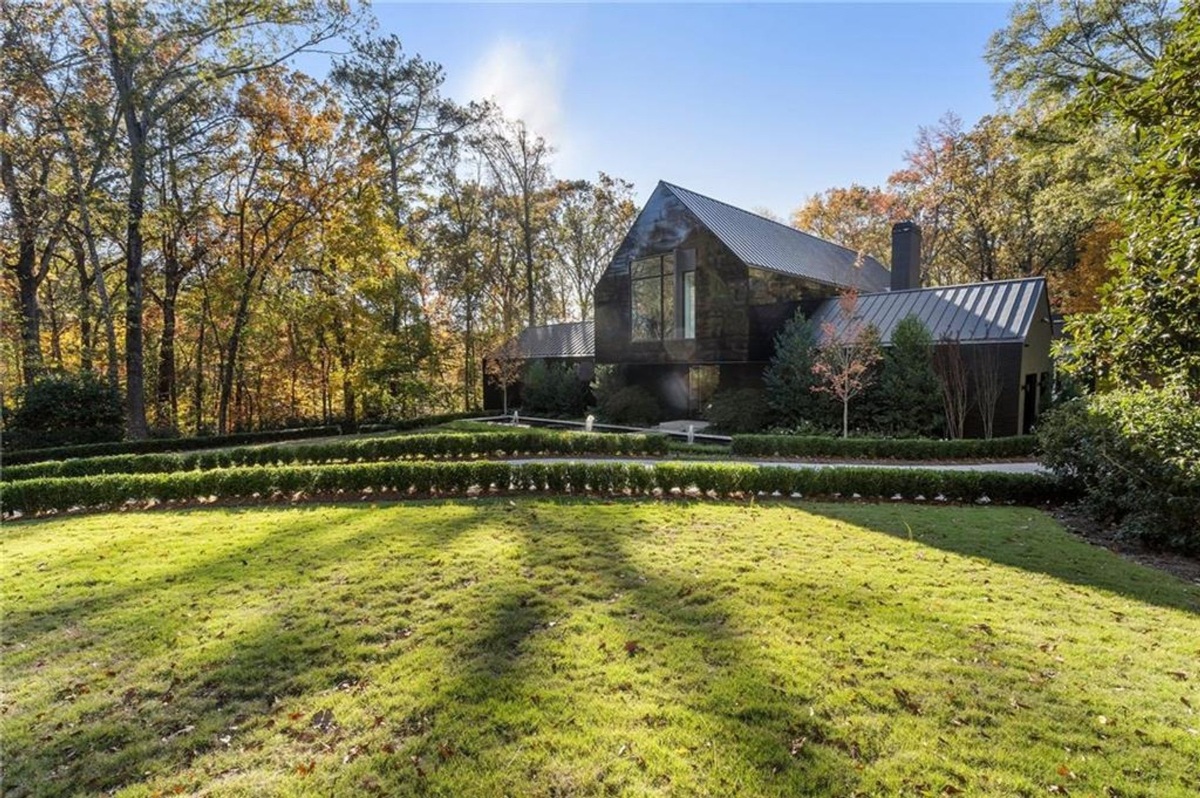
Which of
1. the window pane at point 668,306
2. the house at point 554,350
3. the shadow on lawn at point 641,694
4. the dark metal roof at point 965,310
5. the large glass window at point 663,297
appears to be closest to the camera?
the shadow on lawn at point 641,694

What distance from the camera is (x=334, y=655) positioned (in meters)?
3.80

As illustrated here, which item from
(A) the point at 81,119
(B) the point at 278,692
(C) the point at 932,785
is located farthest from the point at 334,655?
(A) the point at 81,119

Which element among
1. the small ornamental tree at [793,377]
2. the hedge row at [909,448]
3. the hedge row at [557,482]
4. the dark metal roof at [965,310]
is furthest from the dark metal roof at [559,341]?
the hedge row at [557,482]

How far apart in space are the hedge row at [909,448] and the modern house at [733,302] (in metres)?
1.68

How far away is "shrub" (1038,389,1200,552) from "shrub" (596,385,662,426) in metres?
12.3

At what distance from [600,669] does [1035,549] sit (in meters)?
5.70

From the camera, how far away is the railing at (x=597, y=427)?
15562 mm

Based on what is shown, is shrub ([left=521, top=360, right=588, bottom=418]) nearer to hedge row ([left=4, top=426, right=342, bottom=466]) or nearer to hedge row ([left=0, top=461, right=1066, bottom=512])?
hedge row ([left=4, top=426, right=342, bottom=466])

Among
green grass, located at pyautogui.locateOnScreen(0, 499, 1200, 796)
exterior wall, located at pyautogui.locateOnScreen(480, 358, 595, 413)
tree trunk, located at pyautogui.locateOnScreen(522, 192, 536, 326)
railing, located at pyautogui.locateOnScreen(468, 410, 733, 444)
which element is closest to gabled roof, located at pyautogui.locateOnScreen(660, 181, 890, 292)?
railing, located at pyautogui.locateOnScreen(468, 410, 733, 444)

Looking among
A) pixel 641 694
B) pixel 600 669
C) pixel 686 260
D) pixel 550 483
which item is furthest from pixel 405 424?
pixel 641 694

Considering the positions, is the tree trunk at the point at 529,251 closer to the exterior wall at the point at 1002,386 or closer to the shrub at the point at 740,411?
the shrub at the point at 740,411

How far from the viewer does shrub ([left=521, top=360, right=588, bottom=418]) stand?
23.0 m

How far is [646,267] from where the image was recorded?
19.5 metres

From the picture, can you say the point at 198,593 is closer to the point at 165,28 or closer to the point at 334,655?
the point at 334,655
